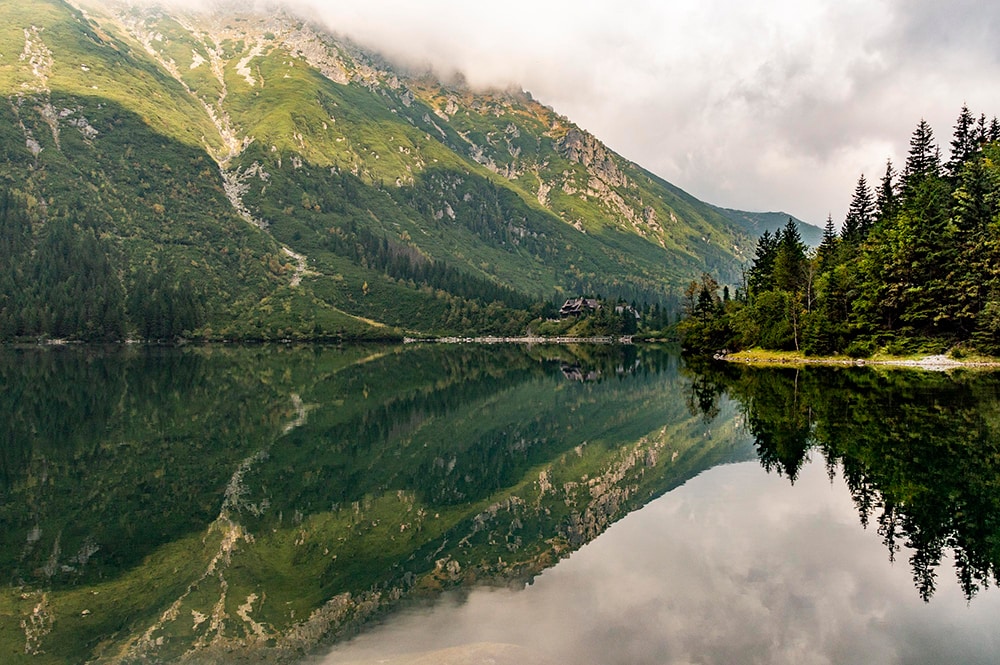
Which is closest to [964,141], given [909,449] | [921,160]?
[921,160]

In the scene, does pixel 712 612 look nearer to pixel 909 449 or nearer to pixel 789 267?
pixel 909 449

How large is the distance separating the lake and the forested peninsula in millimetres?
40544

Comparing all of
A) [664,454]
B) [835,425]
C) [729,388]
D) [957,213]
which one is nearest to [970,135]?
[957,213]

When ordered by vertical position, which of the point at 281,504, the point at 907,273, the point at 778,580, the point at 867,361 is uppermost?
the point at 907,273

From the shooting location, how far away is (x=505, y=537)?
24.6 meters

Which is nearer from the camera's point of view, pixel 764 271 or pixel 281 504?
pixel 281 504

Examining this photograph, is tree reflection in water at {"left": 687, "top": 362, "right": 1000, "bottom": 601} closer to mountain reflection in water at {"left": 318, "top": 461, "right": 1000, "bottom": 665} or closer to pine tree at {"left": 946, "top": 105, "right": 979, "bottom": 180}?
mountain reflection in water at {"left": 318, "top": 461, "right": 1000, "bottom": 665}

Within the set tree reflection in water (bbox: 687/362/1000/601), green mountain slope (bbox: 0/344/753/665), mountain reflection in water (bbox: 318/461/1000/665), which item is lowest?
green mountain slope (bbox: 0/344/753/665)

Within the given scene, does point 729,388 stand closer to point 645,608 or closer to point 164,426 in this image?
point 164,426

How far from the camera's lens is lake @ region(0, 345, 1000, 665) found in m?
15.5

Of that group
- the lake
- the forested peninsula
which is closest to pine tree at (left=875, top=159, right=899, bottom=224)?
the forested peninsula

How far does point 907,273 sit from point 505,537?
282ft

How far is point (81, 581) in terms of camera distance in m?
19.7

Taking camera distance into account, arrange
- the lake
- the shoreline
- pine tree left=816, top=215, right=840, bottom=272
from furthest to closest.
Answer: pine tree left=816, top=215, right=840, bottom=272 < the shoreline < the lake
